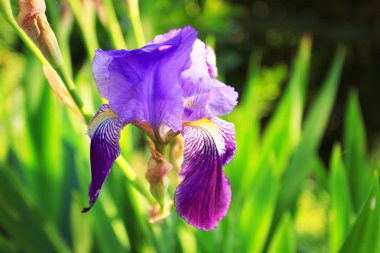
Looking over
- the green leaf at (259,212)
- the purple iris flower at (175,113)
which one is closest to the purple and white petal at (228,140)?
the purple iris flower at (175,113)

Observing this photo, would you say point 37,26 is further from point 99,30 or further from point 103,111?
point 99,30

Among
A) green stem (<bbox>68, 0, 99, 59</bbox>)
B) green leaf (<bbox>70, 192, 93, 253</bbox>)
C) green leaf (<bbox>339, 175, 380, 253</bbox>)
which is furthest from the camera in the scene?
green leaf (<bbox>70, 192, 93, 253</bbox>)

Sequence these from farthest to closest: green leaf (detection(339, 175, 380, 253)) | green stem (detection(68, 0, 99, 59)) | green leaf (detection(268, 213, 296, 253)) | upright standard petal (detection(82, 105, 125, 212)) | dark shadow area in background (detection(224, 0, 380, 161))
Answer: dark shadow area in background (detection(224, 0, 380, 161)) → green stem (detection(68, 0, 99, 59)) → green leaf (detection(268, 213, 296, 253)) → green leaf (detection(339, 175, 380, 253)) → upright standard petal (detection(82, 105, 125, 212))

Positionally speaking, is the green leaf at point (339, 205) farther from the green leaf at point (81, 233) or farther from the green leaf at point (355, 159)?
the green leaf at point (81, 233)

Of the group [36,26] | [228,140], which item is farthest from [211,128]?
Result: [36,26]

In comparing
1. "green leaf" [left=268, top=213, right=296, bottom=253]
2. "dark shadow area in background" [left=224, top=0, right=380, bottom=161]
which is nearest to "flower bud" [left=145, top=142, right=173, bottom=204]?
"green leaf" [left=268, top=213, right=296, bottom=253]

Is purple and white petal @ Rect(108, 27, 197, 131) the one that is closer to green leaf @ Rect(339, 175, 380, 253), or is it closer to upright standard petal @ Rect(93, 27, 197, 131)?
upright standard petal @ Rect(93, 27, 197, 131)

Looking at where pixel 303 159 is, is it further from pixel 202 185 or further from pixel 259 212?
pixel 202 185
